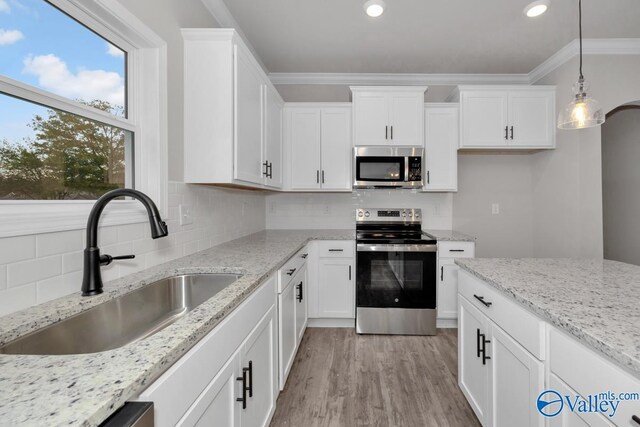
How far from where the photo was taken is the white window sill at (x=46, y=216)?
34.5 inches

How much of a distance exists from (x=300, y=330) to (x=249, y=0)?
8.29 feet

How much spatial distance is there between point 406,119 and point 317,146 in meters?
0.94

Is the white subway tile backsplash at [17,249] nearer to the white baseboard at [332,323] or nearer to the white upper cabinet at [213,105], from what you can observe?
the white upper cabinet at [213,105]

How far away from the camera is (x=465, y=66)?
3.13m

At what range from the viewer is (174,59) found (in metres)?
1.65

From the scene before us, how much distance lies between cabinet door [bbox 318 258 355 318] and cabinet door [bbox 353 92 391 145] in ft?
4.05

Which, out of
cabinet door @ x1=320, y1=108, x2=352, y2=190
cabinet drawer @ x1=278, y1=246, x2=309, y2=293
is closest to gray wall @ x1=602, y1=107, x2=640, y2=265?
cabinet door @ x1=320, y1=108, x2=352, y2=190

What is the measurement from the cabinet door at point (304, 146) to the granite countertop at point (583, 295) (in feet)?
5.98

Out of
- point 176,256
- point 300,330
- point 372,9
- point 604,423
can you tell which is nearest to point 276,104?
point 372,9

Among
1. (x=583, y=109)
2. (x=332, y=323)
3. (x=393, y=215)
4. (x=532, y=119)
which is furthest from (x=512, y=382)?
(x=532, y=119)

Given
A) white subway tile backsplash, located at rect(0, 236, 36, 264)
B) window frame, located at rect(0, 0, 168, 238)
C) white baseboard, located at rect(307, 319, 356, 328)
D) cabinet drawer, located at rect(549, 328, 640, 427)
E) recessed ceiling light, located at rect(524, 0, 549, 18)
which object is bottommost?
white baseboard, located at rect(307, 319, 356, 328)

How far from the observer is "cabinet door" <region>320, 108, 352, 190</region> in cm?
305

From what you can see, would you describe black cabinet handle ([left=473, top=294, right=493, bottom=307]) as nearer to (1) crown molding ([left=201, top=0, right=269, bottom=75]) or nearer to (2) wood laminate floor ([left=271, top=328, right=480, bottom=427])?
(2) wood laminate floor ([left=271, top=328, right=480, bottom=427])

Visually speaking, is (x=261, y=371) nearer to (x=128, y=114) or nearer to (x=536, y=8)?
(x=128, y=114)
